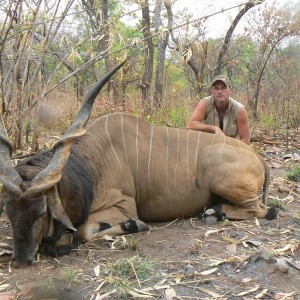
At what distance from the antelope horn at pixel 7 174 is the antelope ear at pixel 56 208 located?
8.3 inches

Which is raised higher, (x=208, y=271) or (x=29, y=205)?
(x=29, y=205)

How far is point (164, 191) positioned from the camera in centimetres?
375

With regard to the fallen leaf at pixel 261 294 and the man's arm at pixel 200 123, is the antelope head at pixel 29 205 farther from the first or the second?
the man's arm at pixel 200 123

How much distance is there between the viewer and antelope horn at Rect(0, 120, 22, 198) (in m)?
2.65

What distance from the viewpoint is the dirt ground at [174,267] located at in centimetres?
239

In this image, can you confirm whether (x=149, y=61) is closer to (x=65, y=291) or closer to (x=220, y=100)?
(x=220, y=100)

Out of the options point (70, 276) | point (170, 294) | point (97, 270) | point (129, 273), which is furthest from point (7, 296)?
point (170, 294)

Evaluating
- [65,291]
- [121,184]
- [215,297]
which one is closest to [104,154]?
[121,184]

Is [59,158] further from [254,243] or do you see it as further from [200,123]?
[200,123]

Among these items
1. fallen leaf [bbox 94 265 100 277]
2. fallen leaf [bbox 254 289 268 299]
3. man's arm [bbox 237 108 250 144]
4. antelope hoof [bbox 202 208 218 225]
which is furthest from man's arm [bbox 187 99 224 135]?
fallen leaf [bbox 254 289 268 299]

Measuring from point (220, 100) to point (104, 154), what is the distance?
1850 millimetres

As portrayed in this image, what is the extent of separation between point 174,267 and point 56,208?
76 cm

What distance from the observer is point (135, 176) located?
3.66m

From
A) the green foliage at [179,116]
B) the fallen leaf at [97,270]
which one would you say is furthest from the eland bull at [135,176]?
the green foliage at [179,116]
